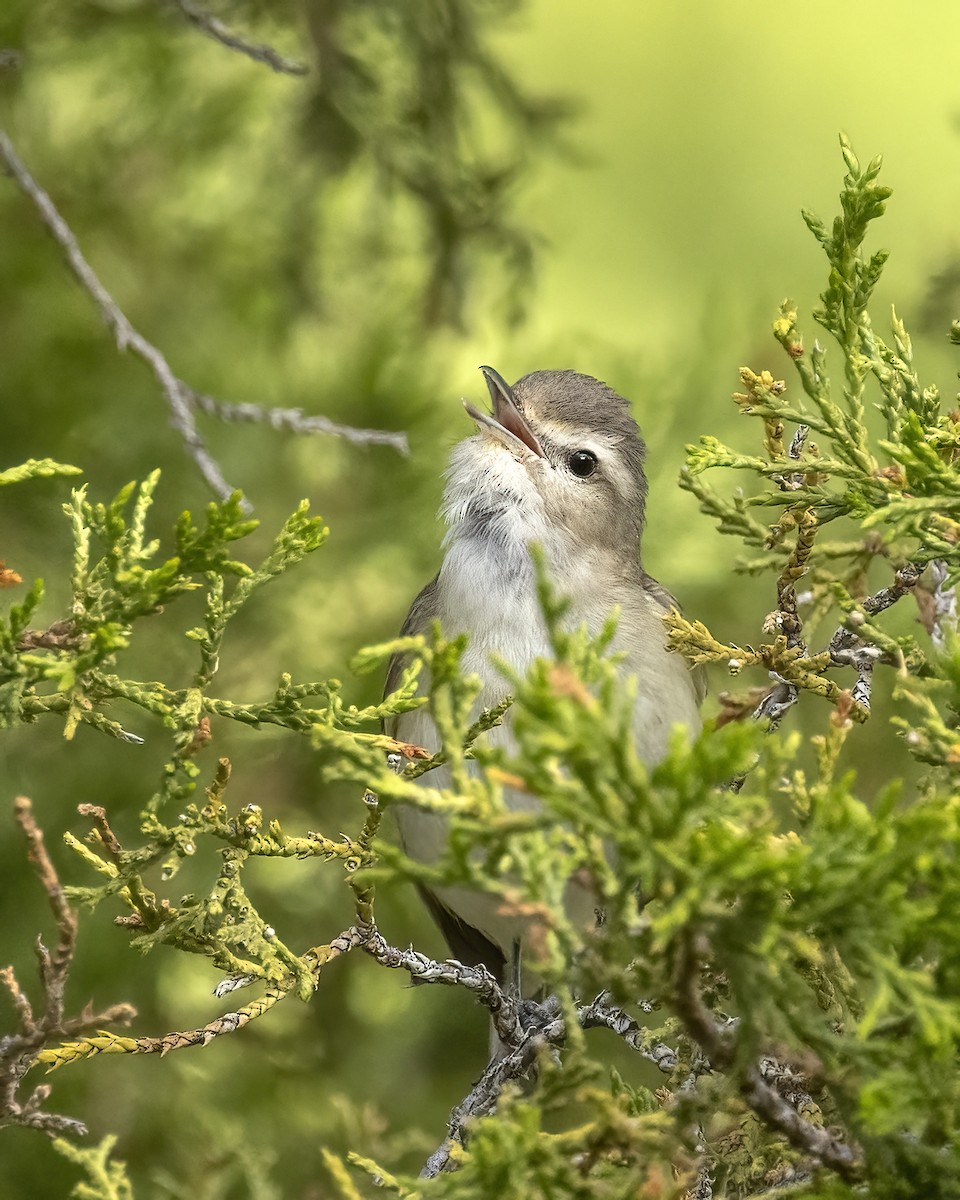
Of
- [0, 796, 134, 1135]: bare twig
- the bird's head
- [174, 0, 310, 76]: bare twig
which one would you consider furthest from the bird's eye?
[0, 796, 134, 1135]: bare twig

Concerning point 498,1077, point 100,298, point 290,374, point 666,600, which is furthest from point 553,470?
point 498,1077

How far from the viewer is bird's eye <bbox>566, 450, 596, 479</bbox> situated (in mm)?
4051

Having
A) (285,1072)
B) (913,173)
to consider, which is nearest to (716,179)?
(913,173)

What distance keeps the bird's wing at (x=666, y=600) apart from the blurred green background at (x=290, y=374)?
1.25 feet

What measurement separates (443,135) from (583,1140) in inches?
151

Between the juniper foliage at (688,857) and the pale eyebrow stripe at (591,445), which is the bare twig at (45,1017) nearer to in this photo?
the juniper foliage at (688,857)

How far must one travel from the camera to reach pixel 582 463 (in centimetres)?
407

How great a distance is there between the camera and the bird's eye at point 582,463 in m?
4.05

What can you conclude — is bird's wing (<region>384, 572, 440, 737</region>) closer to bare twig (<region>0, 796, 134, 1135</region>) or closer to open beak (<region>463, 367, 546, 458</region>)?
open beak (<region>463, 367, 546, 458</region>)

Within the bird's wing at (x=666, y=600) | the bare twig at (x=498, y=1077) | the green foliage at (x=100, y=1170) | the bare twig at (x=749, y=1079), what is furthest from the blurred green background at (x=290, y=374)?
the bare twig at (x=749, y=1079)

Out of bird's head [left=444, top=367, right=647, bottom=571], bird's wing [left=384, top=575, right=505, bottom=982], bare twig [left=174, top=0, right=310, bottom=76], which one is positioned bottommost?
bird's wing [left=384, top=575, right=505, bottom=982]

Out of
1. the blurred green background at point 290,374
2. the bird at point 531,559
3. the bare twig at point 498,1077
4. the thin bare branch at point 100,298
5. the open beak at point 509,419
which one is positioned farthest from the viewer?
the blurred green background at point 290,374

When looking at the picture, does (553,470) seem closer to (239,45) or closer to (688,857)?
(239,45)

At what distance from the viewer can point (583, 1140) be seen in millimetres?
1670
